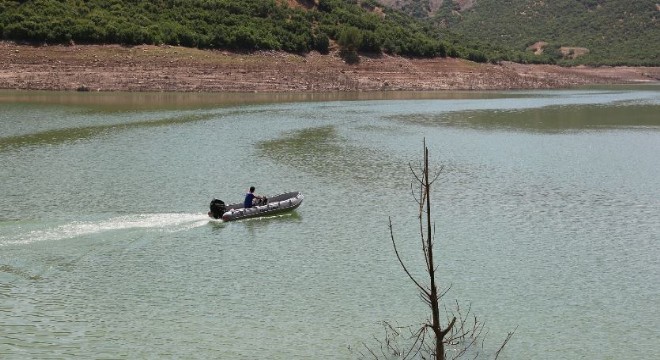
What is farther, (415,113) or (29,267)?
(415,113)

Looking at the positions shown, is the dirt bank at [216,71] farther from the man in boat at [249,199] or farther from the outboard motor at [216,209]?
the outboard motor at [216,209]

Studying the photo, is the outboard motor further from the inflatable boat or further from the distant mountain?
the distant mountain

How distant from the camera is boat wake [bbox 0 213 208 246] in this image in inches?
782

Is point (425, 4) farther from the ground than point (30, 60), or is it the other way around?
point (425, 4)

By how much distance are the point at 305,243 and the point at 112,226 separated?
5315 mm

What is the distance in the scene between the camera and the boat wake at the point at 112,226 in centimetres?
1988

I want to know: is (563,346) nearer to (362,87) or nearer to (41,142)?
(41,142)

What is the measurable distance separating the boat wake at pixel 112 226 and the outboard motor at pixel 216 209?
256 mm

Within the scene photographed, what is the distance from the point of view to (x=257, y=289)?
671 inches

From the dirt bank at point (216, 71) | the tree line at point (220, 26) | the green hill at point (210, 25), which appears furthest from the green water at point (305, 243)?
the tree line at point (220, 26)

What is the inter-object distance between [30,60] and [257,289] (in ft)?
176

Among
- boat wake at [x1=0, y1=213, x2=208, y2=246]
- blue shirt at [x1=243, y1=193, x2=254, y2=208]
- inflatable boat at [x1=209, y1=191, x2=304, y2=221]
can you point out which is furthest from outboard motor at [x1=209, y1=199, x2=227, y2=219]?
blue shirt at [x1=243, y1=193, x2=254, y2=208]

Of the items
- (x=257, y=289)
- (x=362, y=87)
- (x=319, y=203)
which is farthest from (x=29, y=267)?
(x=362, y=87)

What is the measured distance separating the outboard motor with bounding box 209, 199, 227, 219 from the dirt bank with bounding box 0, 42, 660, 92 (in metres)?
44.3
